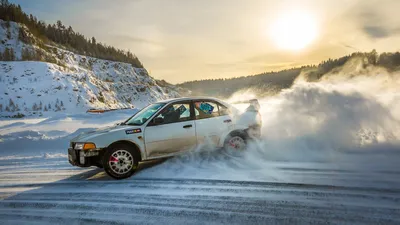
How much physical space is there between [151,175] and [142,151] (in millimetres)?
527

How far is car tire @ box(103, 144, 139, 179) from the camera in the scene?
18.4 ft

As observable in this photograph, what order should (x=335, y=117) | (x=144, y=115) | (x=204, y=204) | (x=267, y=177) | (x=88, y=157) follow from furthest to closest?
(x=335, y=117)
(x=144, y=115)
(x=88, y=157)
(x=267, y=177)
(x=204, y=204)

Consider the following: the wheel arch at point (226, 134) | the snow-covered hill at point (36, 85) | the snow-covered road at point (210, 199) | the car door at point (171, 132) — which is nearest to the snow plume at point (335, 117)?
the wheel arch at point (226, 134)

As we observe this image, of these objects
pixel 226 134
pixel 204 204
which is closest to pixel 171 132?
pixel 226 134

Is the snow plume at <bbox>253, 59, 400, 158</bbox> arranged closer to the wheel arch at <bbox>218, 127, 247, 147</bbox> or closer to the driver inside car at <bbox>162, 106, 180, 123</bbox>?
the wheel arch at <bbox>218, 127, 247, 147</bbox>

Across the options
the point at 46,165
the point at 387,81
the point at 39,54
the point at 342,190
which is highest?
the point at 39,54

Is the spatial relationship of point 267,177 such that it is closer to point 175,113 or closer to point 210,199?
point 210,199

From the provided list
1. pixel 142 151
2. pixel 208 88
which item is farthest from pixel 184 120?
pixel 208 88

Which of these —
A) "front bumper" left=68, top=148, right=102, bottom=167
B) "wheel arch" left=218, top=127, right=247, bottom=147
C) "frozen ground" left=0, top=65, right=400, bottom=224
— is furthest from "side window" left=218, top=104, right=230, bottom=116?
"front bumper" left=68, top=148, right=102, bottom=167

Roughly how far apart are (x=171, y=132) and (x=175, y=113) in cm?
47

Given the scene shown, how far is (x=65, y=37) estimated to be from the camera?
224 ft

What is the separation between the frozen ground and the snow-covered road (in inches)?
0.6

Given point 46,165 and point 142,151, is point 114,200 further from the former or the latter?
point 46,165

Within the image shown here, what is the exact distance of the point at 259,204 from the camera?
4.04 m
